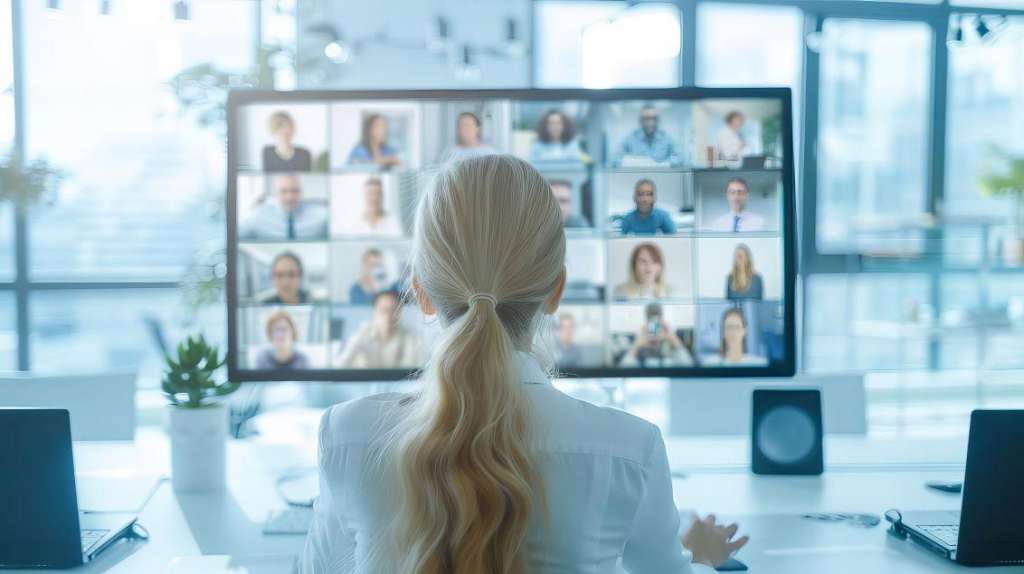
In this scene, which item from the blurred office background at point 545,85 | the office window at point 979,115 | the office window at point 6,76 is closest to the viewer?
the office window at point 6,76

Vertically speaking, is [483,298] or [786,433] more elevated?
[483,298]

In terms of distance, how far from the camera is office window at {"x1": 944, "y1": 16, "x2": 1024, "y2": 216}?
5441mm

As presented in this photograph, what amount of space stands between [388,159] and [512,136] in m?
0.21

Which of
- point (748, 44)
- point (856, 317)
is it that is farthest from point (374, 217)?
point (856, 317)

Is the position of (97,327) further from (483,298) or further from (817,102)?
(483,298)

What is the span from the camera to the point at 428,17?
496cm

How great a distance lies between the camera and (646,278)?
1.41 m

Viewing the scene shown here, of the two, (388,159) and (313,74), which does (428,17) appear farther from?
(388,159)

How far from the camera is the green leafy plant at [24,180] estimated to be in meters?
3.98

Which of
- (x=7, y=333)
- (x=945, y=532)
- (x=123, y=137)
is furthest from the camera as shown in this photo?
(x=123, y=137)

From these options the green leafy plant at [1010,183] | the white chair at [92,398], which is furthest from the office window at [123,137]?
the green leafy plant at [1010,183]

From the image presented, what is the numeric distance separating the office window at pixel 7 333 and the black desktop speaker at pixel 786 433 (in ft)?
14.9

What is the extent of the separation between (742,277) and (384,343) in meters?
0.62

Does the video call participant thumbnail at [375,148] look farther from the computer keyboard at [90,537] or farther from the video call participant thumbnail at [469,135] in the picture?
the computer keyboard at [90,537]
